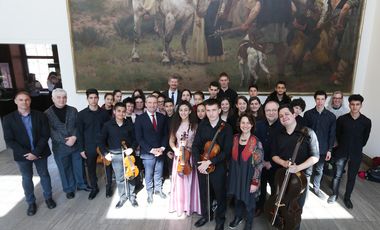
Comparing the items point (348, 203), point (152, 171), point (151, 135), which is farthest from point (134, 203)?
point (348, 203)

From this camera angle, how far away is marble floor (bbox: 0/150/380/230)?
3.73 m

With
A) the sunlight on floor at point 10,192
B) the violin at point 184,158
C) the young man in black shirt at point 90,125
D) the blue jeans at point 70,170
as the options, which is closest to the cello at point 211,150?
the violin at point 184,158

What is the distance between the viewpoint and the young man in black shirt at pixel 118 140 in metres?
3.94

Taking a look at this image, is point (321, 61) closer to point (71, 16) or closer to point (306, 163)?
point (306, 163)

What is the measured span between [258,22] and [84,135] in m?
4.60

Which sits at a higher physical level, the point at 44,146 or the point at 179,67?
the point at 179,67

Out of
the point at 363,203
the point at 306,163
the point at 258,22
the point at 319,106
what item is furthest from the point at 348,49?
the point at 306,163

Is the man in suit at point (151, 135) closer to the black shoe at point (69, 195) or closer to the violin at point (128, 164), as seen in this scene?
the violin at point (128, 164)

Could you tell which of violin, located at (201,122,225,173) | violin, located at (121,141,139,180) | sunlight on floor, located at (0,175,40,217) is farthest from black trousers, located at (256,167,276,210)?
sunlight on floor, located at (0,175,40,217)

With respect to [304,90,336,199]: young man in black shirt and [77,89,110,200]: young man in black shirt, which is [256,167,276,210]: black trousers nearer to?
[304,90,336,199]: young man in black shirt

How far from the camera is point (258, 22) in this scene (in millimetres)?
5973

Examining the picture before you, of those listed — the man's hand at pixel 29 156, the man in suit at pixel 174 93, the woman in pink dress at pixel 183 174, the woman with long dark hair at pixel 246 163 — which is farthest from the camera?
the man in suit at pixel 174 93

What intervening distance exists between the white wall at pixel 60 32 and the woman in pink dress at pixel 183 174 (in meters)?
4.15

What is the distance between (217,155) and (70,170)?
9.40 feet
